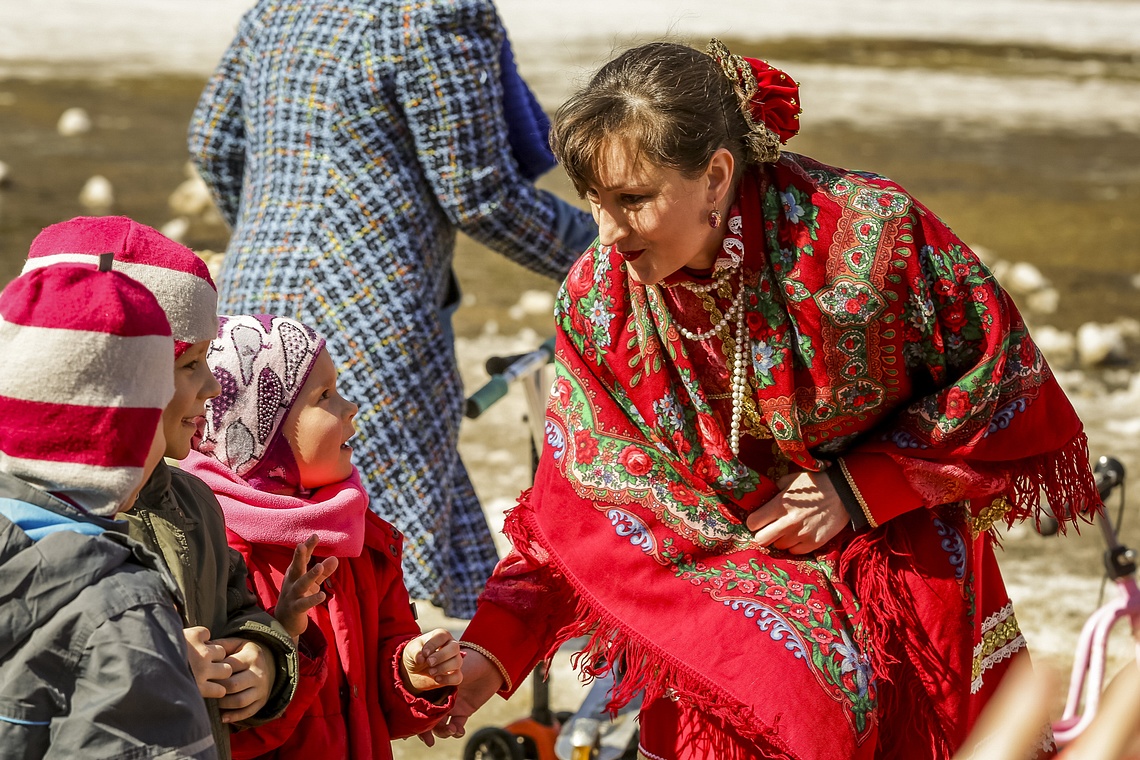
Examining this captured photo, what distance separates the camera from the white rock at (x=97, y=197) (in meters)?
10.7

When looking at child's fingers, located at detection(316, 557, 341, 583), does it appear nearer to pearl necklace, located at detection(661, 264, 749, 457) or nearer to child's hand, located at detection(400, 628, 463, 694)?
child's hand, located at detection(400, 628, 463, 694)

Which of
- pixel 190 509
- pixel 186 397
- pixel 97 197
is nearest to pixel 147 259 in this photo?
pixel 186 397

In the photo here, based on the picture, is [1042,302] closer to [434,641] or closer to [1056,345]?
[1056,345]

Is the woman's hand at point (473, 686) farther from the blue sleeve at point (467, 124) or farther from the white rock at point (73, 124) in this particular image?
the white rock at point (73, 124)

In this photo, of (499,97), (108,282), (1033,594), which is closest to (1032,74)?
(1033,594)

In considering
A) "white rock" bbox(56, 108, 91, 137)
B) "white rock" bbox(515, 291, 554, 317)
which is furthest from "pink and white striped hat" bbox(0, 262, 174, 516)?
"white rock" bbox(56, 108, 91, 137)

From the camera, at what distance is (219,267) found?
348 cm

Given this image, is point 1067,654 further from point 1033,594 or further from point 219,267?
point 219,267

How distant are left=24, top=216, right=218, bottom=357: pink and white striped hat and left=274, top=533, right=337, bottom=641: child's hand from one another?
35 cm

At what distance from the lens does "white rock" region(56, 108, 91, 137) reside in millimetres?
13352

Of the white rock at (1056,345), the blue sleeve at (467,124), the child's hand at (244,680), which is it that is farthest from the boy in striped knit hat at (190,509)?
the white rock at (1056,345)

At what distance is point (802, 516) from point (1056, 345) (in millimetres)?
5640

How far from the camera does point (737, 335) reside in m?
2.45

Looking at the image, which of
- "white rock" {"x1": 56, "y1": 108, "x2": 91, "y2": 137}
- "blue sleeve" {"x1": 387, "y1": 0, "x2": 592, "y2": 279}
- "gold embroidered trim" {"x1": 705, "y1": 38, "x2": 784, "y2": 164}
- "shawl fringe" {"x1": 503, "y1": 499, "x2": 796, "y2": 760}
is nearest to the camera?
"gold embroidered trim" {"x1": 705, "y1": 38, "x2": 784, "y2": 164}
